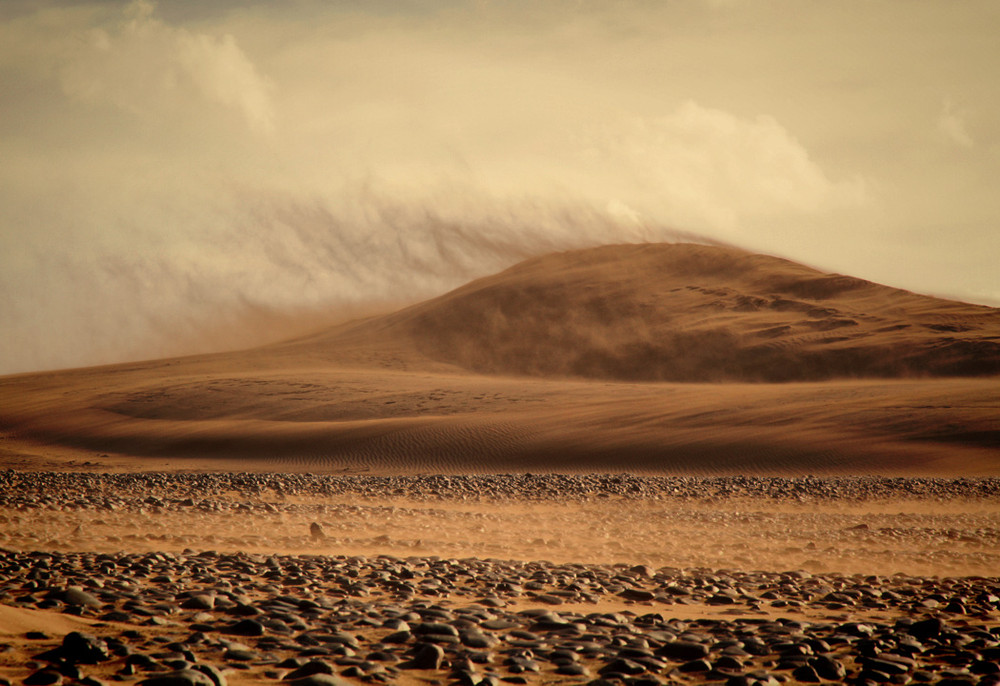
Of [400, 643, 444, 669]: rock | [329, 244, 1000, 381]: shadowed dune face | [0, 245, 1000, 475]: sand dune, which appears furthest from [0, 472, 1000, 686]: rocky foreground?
[329, 244, 1000, 381]: shadowed dune face

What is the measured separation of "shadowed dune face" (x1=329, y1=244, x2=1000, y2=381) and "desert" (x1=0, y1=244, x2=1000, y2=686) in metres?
0.67

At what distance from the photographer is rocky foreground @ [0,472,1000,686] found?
15.8 feet

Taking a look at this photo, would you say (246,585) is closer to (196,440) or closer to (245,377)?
(196,440)

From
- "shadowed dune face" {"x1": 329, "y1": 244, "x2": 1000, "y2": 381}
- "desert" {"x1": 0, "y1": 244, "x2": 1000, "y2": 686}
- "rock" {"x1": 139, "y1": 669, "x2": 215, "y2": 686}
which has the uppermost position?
"shadowed dune face" {"x1": 329, "y1": 244, "x2": 1000, "y2": 381}

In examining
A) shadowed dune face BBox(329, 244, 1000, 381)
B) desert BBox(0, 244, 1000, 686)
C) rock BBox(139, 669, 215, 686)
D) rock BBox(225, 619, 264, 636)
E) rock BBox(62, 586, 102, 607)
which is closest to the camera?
rock BBox(139, 669, 215, 686)

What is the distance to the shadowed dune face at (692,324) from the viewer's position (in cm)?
5316

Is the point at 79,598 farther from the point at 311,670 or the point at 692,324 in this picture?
the point at 692,324

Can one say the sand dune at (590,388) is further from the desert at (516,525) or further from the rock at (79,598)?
the rock at (79,598)

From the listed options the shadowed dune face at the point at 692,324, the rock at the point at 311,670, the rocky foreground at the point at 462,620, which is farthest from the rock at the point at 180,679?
the shadowed dune face at the point at 692,324

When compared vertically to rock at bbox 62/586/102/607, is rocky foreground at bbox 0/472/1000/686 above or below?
below

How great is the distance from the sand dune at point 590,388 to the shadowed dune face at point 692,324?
23 cm

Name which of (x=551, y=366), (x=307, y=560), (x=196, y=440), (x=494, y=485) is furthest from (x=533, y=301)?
(x=307, y=560)

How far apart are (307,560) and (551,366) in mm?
54633

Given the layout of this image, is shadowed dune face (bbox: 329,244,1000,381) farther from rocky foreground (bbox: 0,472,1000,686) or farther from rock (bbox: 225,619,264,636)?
rock (bbox: 225,619,264,636)
